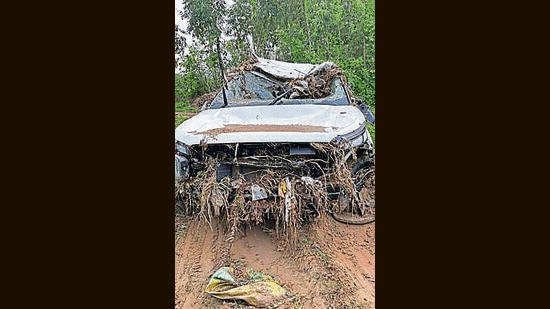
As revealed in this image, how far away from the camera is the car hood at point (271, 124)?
3398mm

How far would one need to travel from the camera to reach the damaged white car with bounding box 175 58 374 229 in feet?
10.9

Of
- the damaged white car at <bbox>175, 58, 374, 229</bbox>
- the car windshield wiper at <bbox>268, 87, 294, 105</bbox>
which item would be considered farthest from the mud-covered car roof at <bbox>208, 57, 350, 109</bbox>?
the damaged white car at <bbox>175, 58, 374, 229</bbox>

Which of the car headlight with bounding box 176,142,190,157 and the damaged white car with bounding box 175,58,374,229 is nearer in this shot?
the damaged white car with bounding box 175,58,374,229

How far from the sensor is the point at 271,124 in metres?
3.73

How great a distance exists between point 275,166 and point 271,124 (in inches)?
20.4

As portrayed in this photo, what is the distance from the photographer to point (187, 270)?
3.45 m

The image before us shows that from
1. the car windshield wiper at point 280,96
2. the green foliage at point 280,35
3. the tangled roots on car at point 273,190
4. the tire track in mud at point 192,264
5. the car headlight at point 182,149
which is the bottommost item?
the tire track in mud at point 192,264

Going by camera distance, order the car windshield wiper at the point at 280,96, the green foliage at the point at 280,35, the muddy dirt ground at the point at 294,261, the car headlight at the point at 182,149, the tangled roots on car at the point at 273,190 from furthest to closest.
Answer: the green foliage at the point at 280,35
the car windshield wiper at the point at 280,96
the car headlight at the point at 182,149
the tangled roots on car at the point at 273,190
the muddy dirt ground at the point at 294,261

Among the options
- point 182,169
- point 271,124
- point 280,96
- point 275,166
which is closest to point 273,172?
point 275,166

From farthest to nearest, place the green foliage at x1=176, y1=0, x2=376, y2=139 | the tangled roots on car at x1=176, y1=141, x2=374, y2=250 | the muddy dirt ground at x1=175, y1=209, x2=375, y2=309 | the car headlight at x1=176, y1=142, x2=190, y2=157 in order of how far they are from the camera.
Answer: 1. the green foliage at x1=176, y1=0, x2=376, y2=139
2. the car headlight at x1=176, y1=142, x2=190, y2=157
3. the tangled roots on car at x1=176, y1=141, x2=374, y2=250
4. the muddy dirt ground at x1=175, y1=209, x2=375, y2=309

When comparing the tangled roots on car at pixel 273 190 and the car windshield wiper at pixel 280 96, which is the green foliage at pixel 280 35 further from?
the tangled roots on car at pixel 273 190

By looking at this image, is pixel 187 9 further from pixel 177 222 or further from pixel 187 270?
pixel 187 270

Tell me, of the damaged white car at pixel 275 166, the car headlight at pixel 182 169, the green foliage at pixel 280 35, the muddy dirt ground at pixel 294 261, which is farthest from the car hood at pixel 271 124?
the green foliage at pixel 280 35

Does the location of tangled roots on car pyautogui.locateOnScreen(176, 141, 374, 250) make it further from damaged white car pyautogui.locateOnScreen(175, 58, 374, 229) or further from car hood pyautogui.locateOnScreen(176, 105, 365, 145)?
car hood pyautogui.locateOnScreen(176, 105, 365, 145)
